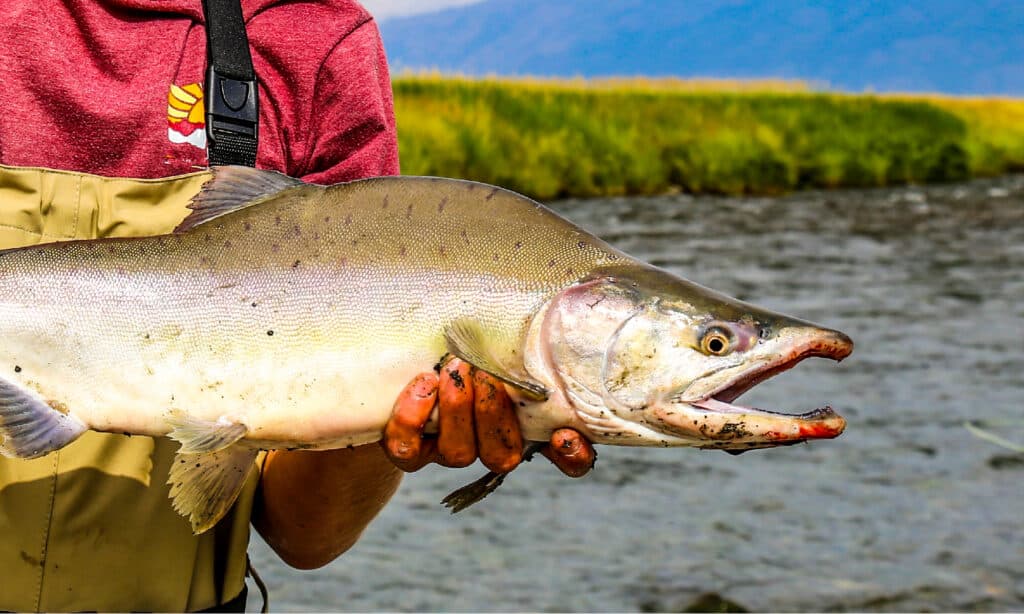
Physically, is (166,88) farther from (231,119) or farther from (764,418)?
(764,418)

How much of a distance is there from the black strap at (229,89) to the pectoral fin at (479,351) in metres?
0.65

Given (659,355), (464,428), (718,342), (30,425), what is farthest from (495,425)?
(30,425)

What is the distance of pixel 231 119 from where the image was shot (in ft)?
8.34

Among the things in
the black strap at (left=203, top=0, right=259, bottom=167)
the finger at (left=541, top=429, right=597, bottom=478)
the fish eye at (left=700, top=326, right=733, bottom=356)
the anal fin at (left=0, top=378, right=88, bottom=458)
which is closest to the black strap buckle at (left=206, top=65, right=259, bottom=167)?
the black strap at (left=203, top=0, right=259, bottom=167)

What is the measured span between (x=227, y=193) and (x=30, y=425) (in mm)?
537

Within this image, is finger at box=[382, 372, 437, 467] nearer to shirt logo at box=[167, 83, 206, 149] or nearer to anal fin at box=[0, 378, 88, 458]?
anal fin at box=[0, 378, 88, 458]

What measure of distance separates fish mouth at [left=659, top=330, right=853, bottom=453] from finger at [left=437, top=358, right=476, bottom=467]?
387 millimetres

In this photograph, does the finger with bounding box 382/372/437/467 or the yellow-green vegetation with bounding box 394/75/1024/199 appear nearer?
the finger with bounding box 382/372/437/467

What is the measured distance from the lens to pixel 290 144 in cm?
269

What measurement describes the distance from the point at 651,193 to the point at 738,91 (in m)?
10.6

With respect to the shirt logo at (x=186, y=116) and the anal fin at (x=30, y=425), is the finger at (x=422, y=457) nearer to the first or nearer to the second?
the anal fin at (x=30, y=425)

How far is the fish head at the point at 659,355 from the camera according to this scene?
221cm

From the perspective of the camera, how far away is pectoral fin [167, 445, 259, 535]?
88.3 inches

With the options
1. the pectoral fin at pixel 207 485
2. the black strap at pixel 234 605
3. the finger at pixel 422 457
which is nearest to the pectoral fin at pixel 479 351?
the finger at pixel 422 457
